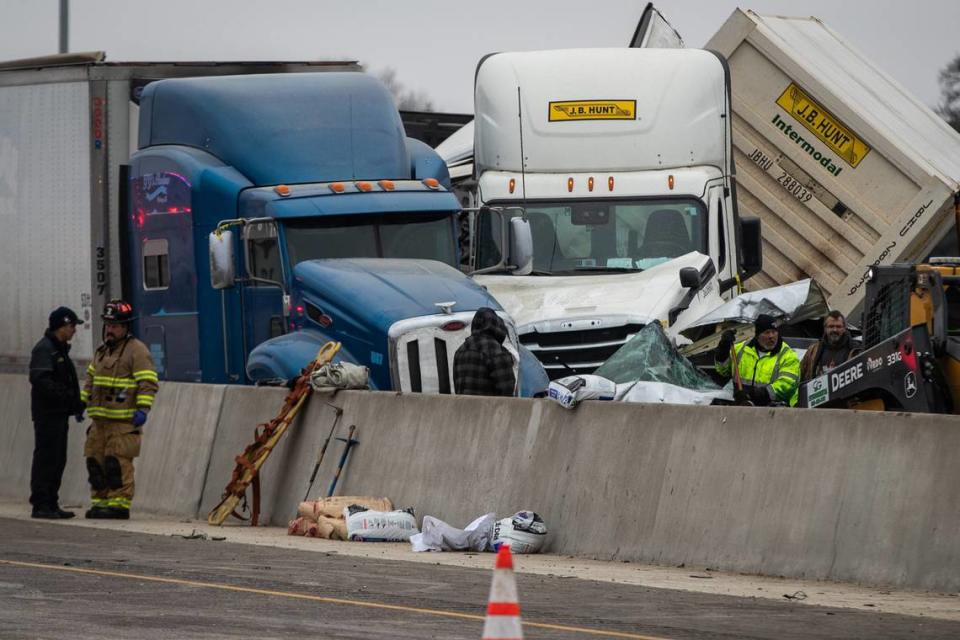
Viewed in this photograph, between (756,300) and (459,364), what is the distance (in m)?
4.61

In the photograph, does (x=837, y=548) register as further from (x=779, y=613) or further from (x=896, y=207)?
(x=896, y=207)

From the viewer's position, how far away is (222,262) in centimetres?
1825

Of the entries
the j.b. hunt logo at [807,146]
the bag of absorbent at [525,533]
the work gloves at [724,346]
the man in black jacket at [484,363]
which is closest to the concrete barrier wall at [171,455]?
the man in black jacket at [484,363]

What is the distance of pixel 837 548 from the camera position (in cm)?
1121

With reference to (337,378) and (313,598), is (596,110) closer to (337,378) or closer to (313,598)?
A: (337,378)

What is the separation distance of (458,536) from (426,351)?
12.9 feet

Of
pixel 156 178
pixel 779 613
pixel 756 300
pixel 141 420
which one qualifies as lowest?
pixel 779 613

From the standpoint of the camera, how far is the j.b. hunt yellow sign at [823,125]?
23078 mm

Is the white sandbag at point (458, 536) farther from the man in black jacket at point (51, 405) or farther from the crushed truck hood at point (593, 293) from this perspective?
the crushed truck hood at point (593, 293)

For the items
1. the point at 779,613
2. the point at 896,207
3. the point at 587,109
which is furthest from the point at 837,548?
the point at 896,207

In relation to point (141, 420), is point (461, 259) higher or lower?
higher

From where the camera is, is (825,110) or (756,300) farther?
(825,110)

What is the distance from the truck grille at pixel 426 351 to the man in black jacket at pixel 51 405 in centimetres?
282

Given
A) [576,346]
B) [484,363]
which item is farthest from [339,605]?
[576,346]
